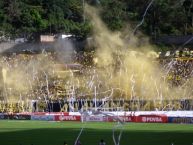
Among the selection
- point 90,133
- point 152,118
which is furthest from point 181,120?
point 90,133

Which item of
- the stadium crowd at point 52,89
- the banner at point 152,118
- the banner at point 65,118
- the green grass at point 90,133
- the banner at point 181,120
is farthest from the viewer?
the stadium crowd at point 52,89

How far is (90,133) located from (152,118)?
12.3m

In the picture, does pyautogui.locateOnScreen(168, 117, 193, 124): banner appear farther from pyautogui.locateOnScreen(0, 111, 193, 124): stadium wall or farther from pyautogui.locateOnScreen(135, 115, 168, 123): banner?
pyautogui.locateOnScreen(135, 115, 168, 123): banner

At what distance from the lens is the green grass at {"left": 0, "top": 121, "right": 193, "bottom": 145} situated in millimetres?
47497

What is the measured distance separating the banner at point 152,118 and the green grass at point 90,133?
5.65 ft

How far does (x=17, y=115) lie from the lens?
7544 centimetres

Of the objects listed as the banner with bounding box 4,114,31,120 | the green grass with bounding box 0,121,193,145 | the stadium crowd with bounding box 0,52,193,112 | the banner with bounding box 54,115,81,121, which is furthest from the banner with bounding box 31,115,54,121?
the green grass with bounding box 0,121,193,145

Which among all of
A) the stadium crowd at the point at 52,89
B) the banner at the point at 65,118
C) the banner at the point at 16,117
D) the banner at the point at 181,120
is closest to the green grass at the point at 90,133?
the banner at the point at 181,120

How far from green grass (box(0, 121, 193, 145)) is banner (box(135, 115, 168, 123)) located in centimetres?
172

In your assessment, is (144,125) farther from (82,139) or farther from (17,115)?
(17,115)

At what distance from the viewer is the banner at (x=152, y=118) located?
64387 mm

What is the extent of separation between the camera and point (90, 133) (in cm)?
5447

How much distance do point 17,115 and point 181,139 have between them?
32858mm

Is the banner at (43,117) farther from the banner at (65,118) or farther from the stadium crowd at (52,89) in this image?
the stadium crowd at (52,89)
